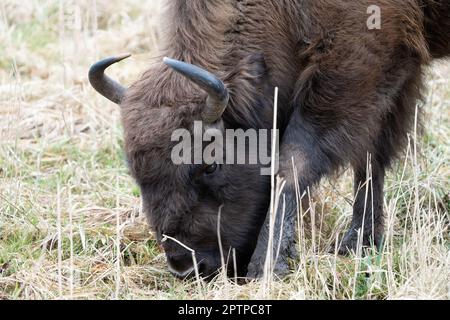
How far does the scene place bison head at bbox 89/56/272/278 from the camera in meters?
5.57

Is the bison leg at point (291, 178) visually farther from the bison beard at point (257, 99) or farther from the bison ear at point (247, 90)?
the bison ear at point (247, 90)

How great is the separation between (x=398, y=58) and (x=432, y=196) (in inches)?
63.7

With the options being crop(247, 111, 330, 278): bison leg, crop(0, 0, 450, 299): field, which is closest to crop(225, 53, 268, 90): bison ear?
crop(247, 111, 330, 278): bison leg

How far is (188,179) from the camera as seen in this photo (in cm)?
562

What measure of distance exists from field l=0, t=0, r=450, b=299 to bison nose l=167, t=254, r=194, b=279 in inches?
3.3

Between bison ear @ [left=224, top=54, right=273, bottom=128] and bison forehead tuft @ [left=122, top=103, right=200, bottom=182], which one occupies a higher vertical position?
bison ear @ [left=224, top=54, right=273, bottom=128]

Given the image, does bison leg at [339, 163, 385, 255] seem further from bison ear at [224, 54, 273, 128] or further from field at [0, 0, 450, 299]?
bison ear at [224, 54, 273, 128]

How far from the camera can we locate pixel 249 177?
5.84m

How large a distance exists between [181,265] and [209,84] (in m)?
1.28

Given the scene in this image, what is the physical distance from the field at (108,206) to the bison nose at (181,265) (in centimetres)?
8

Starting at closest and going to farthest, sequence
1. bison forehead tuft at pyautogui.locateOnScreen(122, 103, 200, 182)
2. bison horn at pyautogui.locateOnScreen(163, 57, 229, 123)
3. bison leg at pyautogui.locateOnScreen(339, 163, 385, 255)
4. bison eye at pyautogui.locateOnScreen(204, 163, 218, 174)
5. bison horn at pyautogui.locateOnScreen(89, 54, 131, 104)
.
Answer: bison horn at pyautogui.locateOnScreen(163, 57, 229, 123) < bison forehead tuft at pyautogui.locateOnScreen(122, 103, 200, 182) < bison eye at pyautogui.locateOnScreen(204, 163, 218, 174) < bison horn at pyautogui.locateOnScreen(89, 54, 131, 104) < bison leg at pyautogui.locateOnScreen(339, 163, 385, 255)

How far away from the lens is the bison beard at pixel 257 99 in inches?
222

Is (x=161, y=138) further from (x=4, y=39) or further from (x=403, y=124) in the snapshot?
(x=4, y=39)

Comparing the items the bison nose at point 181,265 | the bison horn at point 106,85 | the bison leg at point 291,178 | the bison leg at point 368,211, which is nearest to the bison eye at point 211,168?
the bison leg at point 291,178
